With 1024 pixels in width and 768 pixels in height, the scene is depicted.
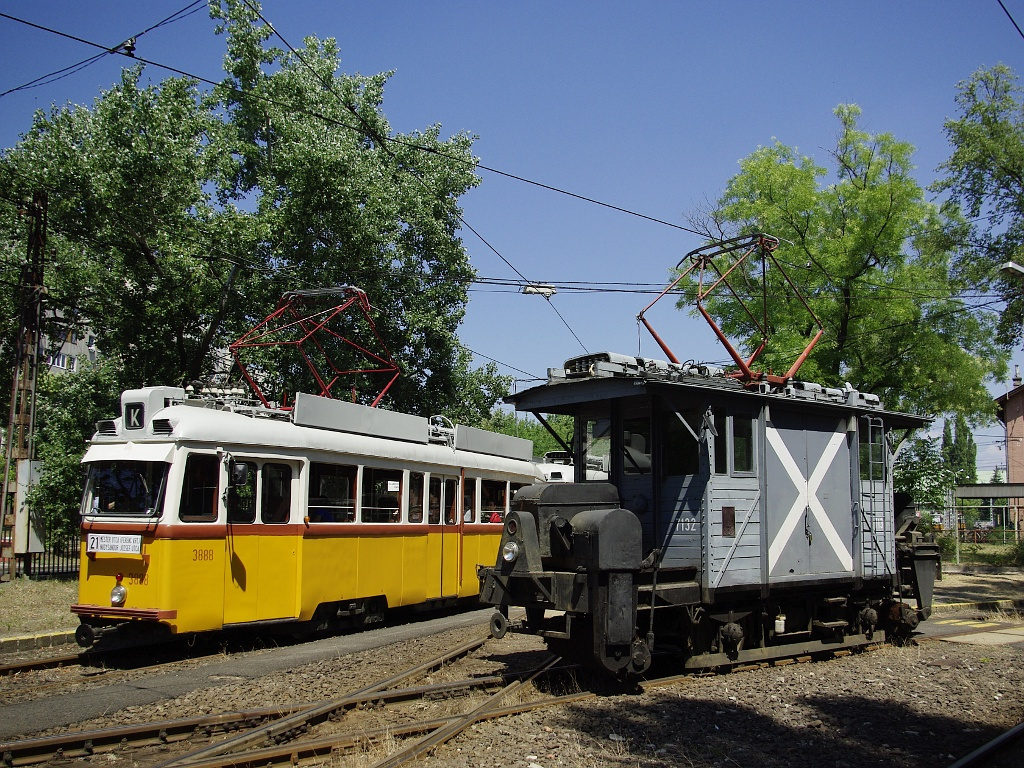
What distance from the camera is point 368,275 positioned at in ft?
69.6

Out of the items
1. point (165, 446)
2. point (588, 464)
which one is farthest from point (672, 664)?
point (165, 446)

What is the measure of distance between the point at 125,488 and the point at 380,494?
3926 millimetres

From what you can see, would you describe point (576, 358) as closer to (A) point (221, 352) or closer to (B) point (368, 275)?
(B) point (368, 275)

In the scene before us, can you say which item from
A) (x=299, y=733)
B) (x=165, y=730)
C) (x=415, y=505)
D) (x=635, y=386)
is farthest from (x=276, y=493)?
(x=635, y=386)

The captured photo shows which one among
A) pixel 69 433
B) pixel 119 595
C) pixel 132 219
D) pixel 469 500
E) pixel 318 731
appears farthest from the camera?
pixel 69 433

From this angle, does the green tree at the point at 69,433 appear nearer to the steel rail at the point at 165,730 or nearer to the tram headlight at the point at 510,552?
the steel rail at the point at 165,730

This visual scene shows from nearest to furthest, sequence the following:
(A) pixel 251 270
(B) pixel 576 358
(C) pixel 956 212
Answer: (B) pixel 576 358 < (A) pixel 251 270 < (C) pixel 956 212

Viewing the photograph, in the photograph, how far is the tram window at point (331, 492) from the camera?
1215cm

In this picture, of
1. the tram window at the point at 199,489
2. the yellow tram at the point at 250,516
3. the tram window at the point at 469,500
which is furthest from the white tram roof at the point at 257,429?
the tram window at the point at 469,500

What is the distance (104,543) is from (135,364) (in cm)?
999

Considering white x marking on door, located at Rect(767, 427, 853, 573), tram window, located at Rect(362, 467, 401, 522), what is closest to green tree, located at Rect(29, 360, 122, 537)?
tram window, located at Rect(362, 467, 401, 522)

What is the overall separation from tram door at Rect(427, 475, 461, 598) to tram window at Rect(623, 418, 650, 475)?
5.41m

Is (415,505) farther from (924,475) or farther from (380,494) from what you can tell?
(924,475)

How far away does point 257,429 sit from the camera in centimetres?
1151
